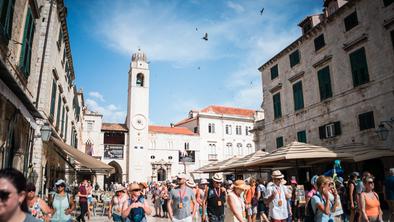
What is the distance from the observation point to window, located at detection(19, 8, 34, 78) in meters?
8.34

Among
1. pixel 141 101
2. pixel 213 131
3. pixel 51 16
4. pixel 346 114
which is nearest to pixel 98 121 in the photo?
pixel 141 101

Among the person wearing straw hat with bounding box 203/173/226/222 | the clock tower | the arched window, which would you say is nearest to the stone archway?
the clock tower

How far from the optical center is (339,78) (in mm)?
15734

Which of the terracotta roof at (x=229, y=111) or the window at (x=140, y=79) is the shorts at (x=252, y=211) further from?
the terracotta roof at (x=229, y=111)

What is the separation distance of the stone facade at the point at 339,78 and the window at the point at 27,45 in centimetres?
1442

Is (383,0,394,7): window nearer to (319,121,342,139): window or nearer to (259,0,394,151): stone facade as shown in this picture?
(259,0,394,151): stone facade

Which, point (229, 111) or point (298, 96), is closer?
point (298, 96)

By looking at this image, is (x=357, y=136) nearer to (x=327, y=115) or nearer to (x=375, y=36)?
(x=327, y=115)

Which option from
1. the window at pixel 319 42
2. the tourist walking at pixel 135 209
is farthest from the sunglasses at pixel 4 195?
the window at pixel 319 42

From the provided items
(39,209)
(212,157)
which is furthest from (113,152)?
(39,209)

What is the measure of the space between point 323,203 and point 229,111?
4665 centimetres

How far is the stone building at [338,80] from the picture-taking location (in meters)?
13.4

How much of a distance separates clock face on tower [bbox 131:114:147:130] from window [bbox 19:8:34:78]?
32466mm

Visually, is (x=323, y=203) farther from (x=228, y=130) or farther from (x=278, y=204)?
(x=228, y=130)
